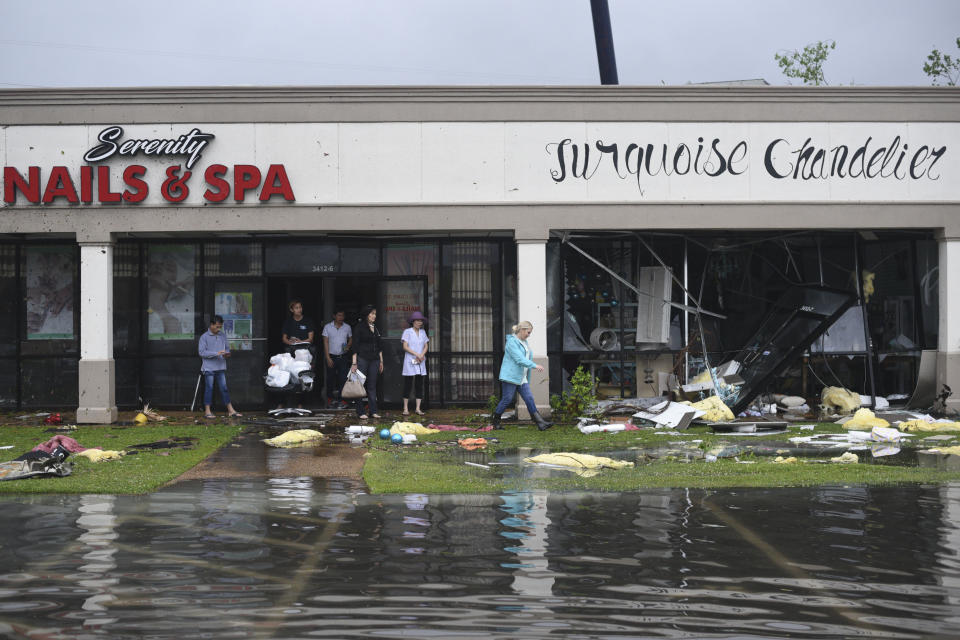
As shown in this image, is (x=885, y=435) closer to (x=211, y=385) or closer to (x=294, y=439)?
(x=294, y=439)

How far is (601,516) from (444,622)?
9.58 ft

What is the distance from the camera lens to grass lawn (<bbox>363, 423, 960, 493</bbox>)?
9102 millimetres

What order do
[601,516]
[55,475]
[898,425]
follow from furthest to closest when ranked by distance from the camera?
[898,425], [55,475], [601,516]

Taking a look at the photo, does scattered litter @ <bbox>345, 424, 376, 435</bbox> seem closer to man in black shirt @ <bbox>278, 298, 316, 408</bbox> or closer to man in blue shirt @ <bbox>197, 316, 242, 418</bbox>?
man in black shirt @ <bbox>278, 298, 316, 408</bbox>

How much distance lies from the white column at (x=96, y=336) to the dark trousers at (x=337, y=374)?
3609mm

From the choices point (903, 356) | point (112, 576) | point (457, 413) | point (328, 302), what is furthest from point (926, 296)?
point (112, 576)

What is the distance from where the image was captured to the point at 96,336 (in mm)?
14953

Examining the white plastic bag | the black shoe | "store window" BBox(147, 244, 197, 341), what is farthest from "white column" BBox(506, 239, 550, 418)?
"store window" BBox(147, 244, 197, 341)

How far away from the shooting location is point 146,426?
14.5 meters

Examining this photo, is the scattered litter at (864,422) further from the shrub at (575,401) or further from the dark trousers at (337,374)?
the dark trousers at (337,374)

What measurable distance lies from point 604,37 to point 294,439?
46.4 ft

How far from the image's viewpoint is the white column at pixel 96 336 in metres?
14.9

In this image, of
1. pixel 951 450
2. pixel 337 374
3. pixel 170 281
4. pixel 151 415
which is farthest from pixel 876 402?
pixel 170 281

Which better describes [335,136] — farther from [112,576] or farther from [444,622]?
[444,622]
